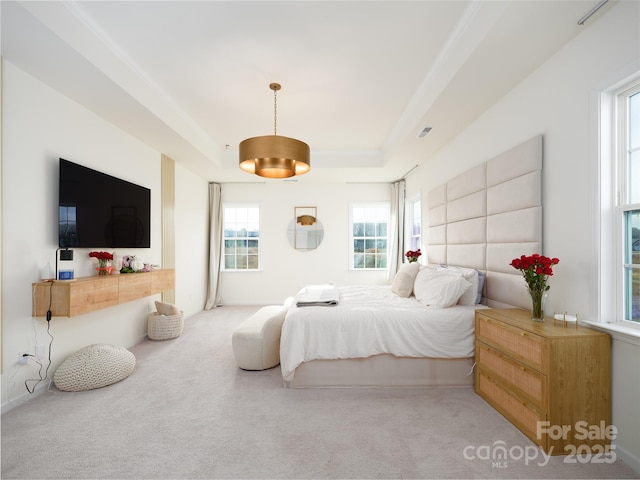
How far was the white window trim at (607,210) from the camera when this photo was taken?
6.15 ft

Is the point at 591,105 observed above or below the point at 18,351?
above

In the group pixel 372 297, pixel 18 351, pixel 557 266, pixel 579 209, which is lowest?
pixel 18 351

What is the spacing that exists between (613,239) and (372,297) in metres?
2.07

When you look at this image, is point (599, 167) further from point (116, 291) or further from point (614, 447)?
point (116, 291)

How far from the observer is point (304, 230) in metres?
6.42

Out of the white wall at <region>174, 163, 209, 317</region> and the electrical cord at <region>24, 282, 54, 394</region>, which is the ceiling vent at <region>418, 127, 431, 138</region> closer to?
the white wall at <region>174, 163, 209, 317</region>

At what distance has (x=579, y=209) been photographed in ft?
6.72

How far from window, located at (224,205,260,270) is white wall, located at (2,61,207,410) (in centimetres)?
294

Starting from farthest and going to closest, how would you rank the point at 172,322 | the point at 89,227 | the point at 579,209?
the point at 172,322, the point at 89,227, the point at 579,209

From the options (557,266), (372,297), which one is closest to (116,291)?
(372,297)

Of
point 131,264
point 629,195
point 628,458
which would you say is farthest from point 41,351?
point 629,195

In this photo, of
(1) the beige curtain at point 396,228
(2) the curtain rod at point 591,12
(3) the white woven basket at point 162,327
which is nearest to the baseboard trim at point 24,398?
(3) the white woven basket at point 162,327

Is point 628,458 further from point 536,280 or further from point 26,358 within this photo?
point 26,358

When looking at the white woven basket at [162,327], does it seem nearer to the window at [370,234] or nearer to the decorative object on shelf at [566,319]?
the window at [370,234]
